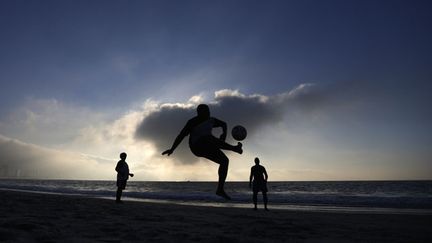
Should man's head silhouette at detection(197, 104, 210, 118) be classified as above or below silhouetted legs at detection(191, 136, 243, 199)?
above

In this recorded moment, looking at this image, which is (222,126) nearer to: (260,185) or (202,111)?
(202,111)

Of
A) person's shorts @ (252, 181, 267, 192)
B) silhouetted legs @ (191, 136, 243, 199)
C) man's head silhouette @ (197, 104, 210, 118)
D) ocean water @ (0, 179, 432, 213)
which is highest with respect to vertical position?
man's head silhouette @ (197, 104, 210, 118)

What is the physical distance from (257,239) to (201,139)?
7.22 ft

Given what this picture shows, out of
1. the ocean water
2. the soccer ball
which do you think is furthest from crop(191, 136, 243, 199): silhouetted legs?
the ocean water

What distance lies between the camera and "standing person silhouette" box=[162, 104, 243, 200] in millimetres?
5820

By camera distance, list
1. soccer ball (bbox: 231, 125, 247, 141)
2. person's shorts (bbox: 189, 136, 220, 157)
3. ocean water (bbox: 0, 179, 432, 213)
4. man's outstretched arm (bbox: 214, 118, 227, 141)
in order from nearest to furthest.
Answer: person's shorts (bbox: 189, 136, 220, 157) → man's outstretched arm (bbox: 214, 118, 227, 141) → soccer ball (bbox: 231, 125, 247, 141) → ocean water (bbox: 0, 179, 432, 213)

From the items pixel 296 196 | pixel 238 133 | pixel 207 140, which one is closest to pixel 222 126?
pixel 207 140

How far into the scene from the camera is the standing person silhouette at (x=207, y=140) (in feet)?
19.1

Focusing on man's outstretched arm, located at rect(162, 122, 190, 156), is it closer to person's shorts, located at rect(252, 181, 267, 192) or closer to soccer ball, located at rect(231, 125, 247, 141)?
soccer ball, located at rect(231, 125, 247, 141)

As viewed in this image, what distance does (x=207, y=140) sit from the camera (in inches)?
229

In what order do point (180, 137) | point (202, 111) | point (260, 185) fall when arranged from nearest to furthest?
point (202, 111)
point (180, 137)
point (260, 185)

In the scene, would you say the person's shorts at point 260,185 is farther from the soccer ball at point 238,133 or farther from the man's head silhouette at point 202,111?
the man's head silhouette at point 202,111

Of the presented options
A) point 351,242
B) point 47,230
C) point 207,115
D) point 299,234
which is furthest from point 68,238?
point 351,242

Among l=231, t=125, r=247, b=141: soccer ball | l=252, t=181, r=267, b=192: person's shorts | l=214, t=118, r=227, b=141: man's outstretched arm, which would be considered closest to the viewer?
l=214, t=118, r=227, b=141: man's outstretched arm
